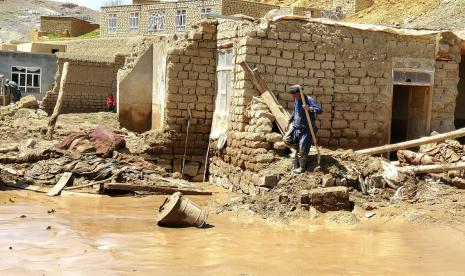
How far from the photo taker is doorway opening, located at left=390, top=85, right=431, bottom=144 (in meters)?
11.8

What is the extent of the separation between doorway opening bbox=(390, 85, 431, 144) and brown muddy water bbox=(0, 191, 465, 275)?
433 cm

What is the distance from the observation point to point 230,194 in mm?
11039

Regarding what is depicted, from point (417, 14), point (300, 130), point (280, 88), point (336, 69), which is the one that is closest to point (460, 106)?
point (336, 69)

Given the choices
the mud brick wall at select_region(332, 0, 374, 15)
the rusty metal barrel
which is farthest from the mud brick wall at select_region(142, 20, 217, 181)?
the mud brick wall at select_region(332, 0, 374, 15)

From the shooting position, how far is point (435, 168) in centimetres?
941

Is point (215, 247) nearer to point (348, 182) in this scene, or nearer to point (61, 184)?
point (348, 182)

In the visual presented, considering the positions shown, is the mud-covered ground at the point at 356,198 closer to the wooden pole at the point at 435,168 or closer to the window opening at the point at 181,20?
the wooden pole at the point at 435,168

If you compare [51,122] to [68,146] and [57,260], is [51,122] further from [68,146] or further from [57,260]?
[57,260]

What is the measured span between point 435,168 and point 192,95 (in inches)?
211

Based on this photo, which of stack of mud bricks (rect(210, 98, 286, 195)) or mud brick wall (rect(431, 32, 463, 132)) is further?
mud brick wall (rect(431, 32, 463, 132))

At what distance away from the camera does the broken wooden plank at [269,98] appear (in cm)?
1008

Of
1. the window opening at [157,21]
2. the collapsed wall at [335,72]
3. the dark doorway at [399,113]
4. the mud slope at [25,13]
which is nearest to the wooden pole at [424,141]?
the collapsed wall at [335,72]

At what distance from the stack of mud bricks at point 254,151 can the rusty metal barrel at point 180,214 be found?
1719mm

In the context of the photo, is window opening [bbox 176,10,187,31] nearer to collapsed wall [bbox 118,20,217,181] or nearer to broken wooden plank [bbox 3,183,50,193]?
collapsed wall [bbox 118,20,217,181]
